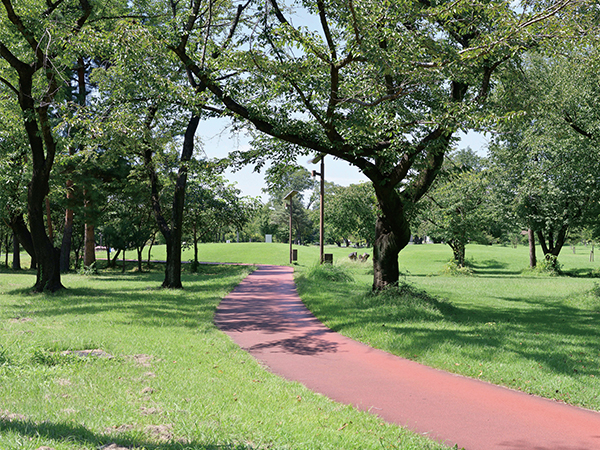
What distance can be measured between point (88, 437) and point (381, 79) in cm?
1025

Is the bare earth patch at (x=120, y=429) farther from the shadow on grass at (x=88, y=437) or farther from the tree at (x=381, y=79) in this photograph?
the tree at (x=381, y=79)

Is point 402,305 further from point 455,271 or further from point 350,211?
point 350,211

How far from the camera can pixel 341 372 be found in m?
6.45

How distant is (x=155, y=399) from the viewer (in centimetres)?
462

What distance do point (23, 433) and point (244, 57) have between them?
8.46m

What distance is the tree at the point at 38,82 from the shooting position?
13867mm

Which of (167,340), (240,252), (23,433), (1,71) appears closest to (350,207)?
(240,252)

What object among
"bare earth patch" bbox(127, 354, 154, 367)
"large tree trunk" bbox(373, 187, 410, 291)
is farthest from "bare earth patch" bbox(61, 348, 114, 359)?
"large tree trunk" bbox(373, 187, 410, 291)

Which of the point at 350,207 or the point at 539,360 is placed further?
the point at 350,207

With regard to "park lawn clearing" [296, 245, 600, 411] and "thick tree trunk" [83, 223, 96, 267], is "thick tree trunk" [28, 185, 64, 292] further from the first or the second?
"thick tree trunk" [83, 223, 96, 267]

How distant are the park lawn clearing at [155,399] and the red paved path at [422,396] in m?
0.45

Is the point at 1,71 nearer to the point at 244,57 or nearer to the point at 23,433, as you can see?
the point at 244,57

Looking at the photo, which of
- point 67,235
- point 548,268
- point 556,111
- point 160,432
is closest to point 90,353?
point 160,432

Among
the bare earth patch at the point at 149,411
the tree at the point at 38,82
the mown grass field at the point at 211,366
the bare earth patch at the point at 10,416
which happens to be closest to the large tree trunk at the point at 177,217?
the mown grass field at the point at 211,366
